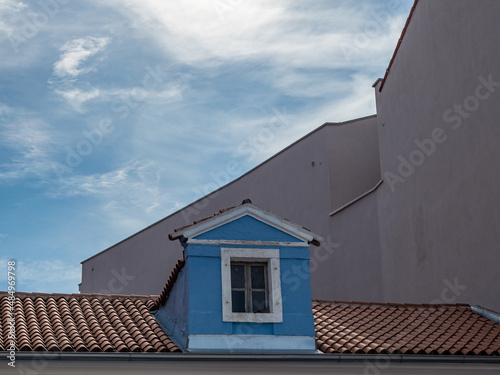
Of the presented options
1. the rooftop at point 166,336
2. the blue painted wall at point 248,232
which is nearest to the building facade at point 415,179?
the rooftop at point 166,336

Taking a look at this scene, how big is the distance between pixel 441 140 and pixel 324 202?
6958 mm

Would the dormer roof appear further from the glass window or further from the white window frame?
the glass window

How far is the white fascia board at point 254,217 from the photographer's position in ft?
43.3

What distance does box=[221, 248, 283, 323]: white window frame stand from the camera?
1277cm

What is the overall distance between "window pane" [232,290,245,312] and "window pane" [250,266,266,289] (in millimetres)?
284

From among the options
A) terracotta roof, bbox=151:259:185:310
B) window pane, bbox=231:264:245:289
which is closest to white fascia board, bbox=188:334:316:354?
window pane, bbox=231:264:245:289

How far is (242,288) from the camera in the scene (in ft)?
43.3

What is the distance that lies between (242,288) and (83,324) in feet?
8.61

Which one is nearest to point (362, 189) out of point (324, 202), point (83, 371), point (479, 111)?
point (324, 202)

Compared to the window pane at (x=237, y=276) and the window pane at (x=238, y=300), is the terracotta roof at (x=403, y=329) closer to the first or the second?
the window pane at (x=238, y=300)

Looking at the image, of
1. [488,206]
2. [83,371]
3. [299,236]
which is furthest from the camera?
[488,206]

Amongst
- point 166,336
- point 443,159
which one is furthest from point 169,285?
point 443,159

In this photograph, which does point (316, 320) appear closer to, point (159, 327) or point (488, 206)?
point (159, 327)

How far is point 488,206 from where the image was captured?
53.1 ft
